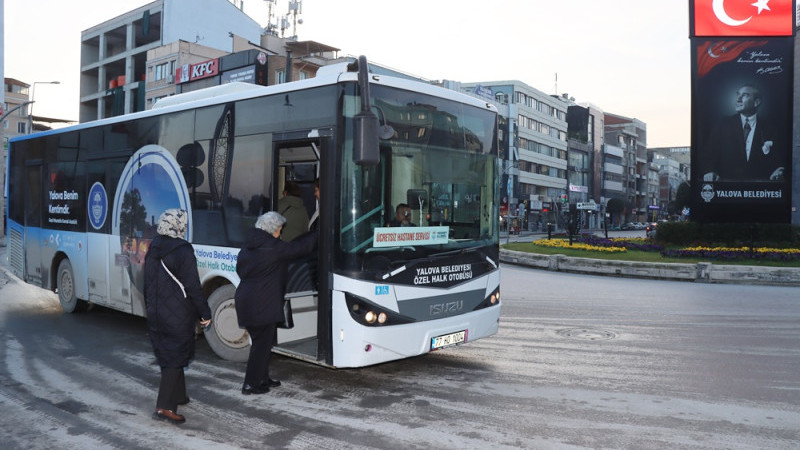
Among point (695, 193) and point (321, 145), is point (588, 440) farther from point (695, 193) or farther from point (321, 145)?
point (695, 193)

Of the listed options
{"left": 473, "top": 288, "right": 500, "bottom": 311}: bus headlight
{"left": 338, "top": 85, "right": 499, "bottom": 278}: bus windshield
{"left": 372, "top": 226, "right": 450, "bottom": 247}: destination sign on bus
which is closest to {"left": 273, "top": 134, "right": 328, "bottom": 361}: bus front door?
{"left": 338, "top": 85, "right": 499, "bottom": 278}: bus windshield

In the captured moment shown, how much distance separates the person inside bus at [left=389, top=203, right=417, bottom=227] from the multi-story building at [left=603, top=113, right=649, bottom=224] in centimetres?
11165

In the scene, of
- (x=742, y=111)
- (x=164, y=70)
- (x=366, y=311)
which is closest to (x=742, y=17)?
(x=742, y=111)

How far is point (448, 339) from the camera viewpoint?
657 centimetres

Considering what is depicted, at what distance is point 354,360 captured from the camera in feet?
19.3

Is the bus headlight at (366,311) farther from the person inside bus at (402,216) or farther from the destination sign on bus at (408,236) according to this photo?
the person inside bus at (402,216)

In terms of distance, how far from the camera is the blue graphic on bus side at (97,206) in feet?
30.3

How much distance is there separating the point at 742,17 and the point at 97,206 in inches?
1075

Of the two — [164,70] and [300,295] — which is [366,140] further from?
[164,70]

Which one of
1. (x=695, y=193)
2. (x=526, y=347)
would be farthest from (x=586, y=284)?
(x=695, y=193)

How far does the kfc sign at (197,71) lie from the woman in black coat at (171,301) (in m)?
55.4

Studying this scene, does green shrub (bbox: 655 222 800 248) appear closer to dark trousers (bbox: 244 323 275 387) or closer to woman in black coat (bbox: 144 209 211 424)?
dark trousers (bbox: 244 323 275 387)

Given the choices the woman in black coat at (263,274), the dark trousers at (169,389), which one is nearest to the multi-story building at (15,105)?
the woman in black coat at (263,274)

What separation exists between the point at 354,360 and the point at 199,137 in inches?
138
